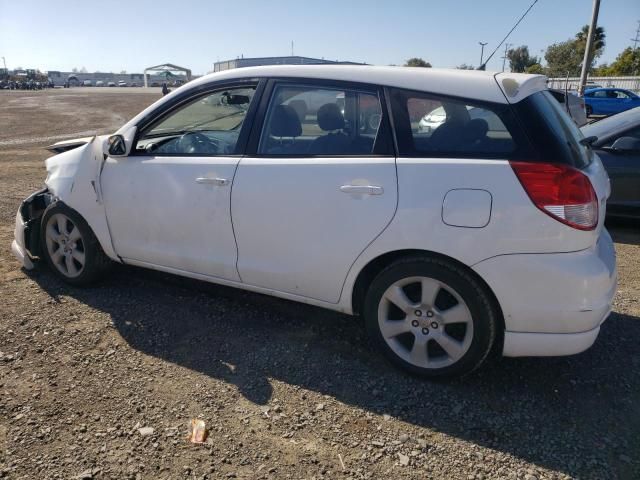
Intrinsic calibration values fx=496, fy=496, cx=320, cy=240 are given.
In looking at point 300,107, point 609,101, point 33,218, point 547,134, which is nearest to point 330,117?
point 300,107

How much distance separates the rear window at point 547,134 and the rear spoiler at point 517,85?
3 cm

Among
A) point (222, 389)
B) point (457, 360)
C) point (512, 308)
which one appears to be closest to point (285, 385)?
point (222, 389)

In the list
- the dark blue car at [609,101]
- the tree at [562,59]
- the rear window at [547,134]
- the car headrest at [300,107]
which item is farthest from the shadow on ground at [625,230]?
the tree at [562,59]

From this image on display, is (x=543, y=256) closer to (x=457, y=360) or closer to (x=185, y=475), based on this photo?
(x=457, y=360)

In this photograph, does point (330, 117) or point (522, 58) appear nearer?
point (330, 117)

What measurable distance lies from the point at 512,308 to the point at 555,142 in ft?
2.89

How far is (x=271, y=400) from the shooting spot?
2795mm

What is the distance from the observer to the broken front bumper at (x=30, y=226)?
4.36m

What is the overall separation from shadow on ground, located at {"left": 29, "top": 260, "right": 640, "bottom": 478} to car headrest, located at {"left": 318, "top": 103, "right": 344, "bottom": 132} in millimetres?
1429

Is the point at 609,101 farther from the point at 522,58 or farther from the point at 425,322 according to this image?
the point at 522,58

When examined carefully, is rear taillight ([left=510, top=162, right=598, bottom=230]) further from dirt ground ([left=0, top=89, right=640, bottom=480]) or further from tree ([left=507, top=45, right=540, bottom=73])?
tree ([left=507, top=45, right=540, bottom=73])

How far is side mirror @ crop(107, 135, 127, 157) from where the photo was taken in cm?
364

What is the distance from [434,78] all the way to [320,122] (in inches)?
29.4

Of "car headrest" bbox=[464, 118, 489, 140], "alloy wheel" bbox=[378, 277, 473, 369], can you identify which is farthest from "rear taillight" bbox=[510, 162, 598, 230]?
"alloy wheel" bbox=[378, 277, 473, 369]
